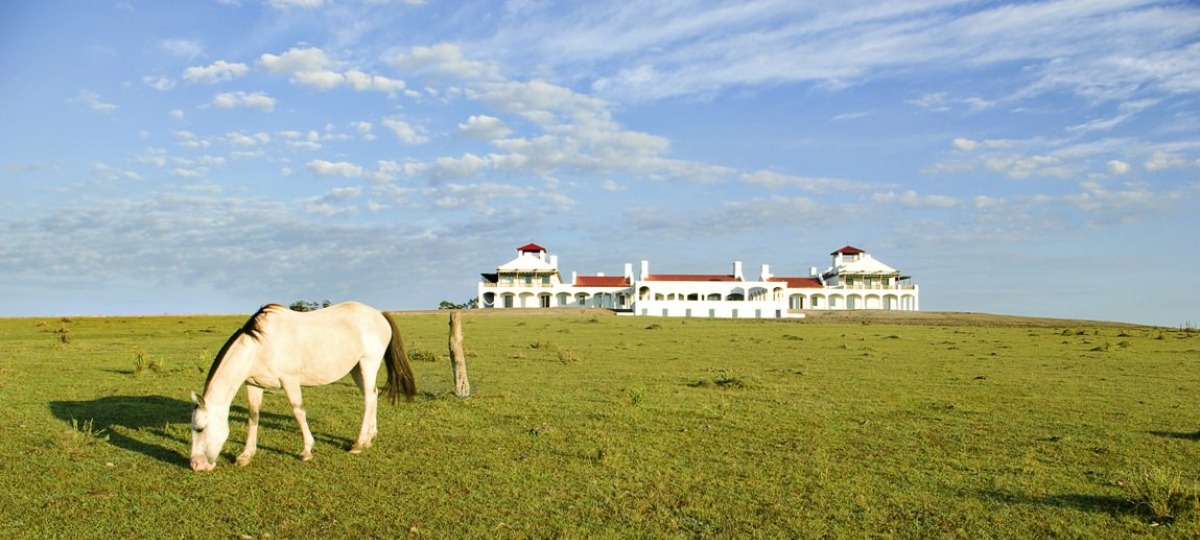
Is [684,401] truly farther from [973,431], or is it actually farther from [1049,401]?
[1049,401]

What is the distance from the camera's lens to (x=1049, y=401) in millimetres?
14594

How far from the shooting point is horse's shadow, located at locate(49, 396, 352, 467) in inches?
389

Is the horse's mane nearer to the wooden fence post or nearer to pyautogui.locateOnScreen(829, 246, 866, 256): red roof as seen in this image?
the wooden fence post

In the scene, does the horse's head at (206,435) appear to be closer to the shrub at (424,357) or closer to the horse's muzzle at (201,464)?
the horse's muzzle at (201,464)

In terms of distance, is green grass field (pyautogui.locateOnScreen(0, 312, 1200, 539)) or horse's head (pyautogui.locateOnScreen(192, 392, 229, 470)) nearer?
green grass field (pyautogui.locateOnScreen(0, 312, 1200, 539))

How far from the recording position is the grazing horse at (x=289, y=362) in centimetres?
858

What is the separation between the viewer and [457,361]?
14.4m

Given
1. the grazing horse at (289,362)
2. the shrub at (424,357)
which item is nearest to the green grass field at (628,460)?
the grazing horse at (289,362)

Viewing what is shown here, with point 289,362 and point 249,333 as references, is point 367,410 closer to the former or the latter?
point 289,362

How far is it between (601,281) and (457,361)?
78.4 metres

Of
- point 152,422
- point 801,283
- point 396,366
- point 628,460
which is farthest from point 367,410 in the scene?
point 801,283

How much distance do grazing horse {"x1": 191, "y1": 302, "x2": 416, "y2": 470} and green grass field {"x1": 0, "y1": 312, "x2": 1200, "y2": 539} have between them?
379 mm

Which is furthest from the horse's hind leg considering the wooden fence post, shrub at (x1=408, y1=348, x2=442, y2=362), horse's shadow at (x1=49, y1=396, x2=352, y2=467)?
shrub at (x1=408, y1=348, x2=442, y2=362)

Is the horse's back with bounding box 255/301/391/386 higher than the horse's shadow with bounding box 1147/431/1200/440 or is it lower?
higher
